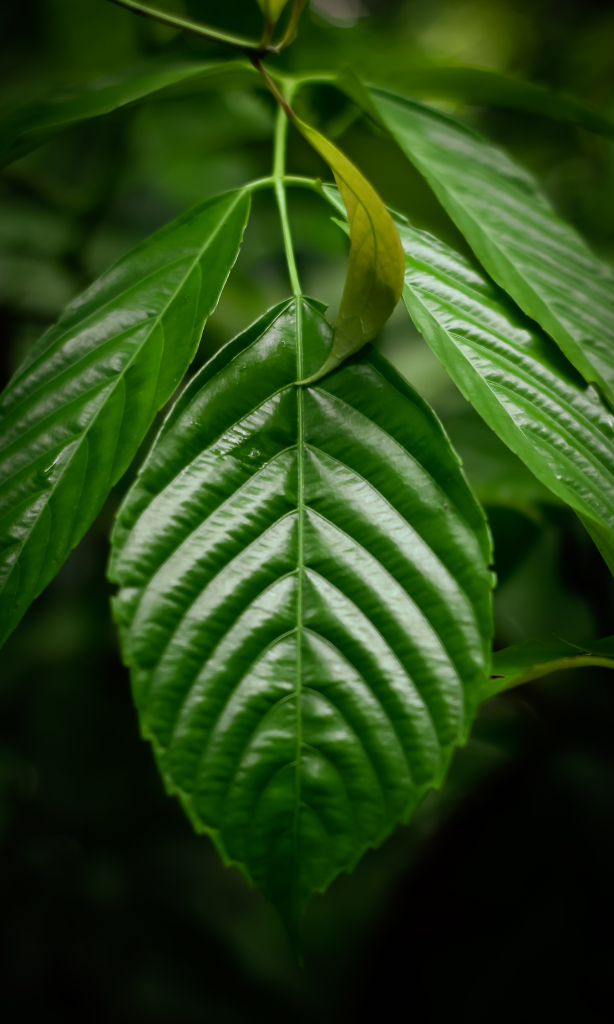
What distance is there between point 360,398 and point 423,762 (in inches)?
10.2

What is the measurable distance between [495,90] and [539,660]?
0.76m

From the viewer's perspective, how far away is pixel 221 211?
0.53 m

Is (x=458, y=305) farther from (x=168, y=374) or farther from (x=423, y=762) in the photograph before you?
(x=423, y=762)

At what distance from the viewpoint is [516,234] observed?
1.90 ft

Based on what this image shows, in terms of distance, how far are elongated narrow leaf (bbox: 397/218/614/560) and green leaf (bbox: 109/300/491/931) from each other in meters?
0.06

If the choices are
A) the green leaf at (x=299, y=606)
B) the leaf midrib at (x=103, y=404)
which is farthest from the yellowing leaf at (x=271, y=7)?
the green leaf at (x=299, y=606)

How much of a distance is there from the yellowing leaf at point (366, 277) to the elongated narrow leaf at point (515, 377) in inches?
1.7

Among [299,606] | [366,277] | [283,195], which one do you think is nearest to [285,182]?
[283,195]

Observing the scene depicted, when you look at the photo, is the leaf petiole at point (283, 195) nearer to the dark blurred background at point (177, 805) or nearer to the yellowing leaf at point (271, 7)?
the yellowing leaf at point (271, 7)

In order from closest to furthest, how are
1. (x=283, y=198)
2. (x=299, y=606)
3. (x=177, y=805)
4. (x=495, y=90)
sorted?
(x=299, y=606) < (x=283, y=198) < (x=495, y=90) < (x=177, y=805)

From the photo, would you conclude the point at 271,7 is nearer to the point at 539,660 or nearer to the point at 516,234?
the point at 516,234

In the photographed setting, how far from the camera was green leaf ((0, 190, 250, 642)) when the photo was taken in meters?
0.45

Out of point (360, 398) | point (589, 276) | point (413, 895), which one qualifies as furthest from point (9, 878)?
point (589, 276)

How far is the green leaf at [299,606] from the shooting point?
0.38m
